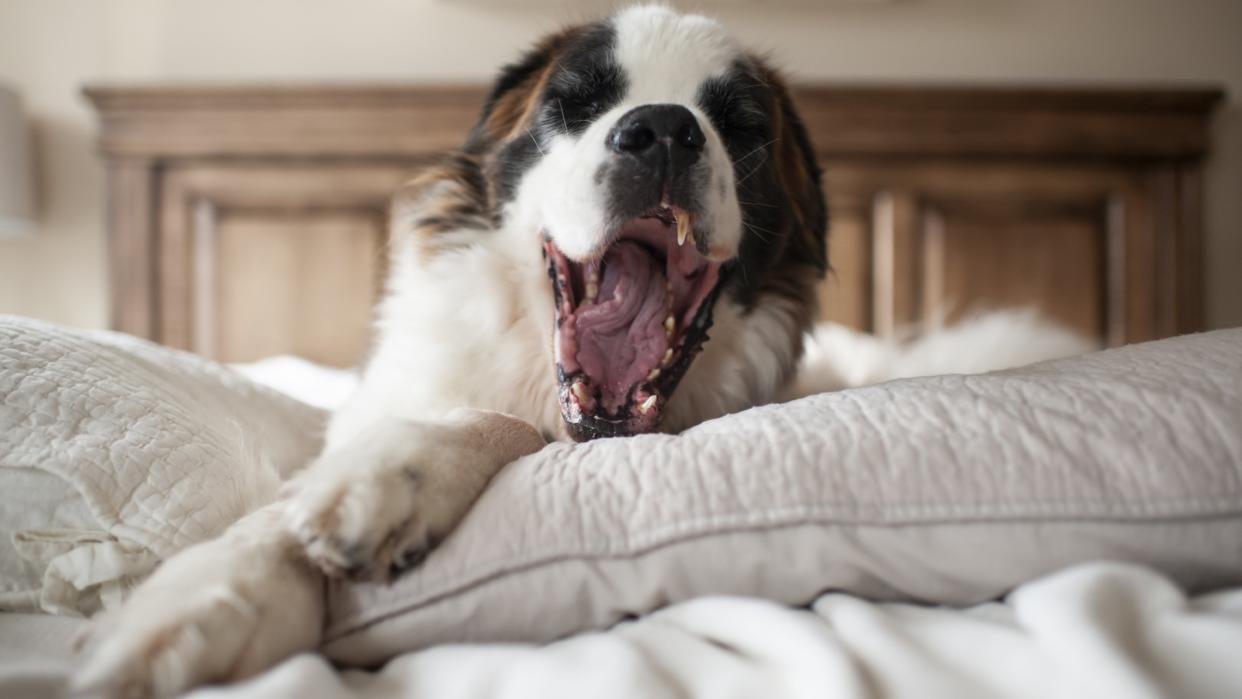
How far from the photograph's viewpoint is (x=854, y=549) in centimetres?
62

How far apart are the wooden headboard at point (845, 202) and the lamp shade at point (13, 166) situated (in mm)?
217

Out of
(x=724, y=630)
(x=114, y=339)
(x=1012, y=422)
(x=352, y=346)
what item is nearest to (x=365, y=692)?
(x=724, y=630)

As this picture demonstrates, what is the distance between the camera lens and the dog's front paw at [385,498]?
0.62m

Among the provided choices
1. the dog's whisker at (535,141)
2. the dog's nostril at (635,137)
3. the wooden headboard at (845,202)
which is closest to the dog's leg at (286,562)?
the dog's nostril at (635,137)

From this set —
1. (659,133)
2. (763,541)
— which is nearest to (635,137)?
(659,133)

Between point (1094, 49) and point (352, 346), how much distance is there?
282cm

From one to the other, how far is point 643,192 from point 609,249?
21cm

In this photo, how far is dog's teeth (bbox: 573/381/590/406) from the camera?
3.71 feet

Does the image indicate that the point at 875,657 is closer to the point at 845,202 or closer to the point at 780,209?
the point at 780,209

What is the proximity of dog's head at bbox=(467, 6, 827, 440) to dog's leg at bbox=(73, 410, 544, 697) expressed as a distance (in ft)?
1.46

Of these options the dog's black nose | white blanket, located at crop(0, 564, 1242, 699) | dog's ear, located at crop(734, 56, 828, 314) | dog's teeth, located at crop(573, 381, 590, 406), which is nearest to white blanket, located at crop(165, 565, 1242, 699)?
white blanket, located at crop(0, 564, 1242, 699)

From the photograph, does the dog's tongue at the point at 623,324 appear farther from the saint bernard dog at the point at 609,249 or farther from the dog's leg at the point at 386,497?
the dog's leg at the point at 386,497

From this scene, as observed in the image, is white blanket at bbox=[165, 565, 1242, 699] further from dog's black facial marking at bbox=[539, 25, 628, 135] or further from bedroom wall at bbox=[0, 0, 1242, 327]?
bedroom wall at bbox=[0, 0, 1242, 327]

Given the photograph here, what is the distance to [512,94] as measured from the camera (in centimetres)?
144
